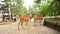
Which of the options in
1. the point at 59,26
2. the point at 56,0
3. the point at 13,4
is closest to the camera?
the point at 59,26

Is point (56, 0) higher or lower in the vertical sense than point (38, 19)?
higher

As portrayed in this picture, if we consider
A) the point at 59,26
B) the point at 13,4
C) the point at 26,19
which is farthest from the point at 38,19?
the point at 13,4

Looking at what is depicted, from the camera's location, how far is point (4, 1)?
177ft

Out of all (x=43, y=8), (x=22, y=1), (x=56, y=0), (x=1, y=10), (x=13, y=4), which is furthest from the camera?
(x=1, y=10)

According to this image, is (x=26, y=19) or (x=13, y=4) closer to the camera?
(x=26, y=19)

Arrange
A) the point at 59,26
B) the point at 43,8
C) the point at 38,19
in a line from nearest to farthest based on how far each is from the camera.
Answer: the point at 59,26 → the point at 38,19 → the point at 43,8

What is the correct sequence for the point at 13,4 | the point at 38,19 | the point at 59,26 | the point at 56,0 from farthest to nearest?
the point at 13,4
the point at 38,19
the point at 56,0
the point at 59,26

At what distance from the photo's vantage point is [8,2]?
52750mm

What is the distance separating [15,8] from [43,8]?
18.7 metres

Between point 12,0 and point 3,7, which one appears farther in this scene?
point 3,7

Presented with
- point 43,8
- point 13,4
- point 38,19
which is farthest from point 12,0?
point 38,19

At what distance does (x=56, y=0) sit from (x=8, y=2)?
3302 centimetres

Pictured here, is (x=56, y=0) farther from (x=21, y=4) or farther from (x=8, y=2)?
(x=21, y=4)

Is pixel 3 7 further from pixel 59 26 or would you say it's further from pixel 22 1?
pixel 59 26
